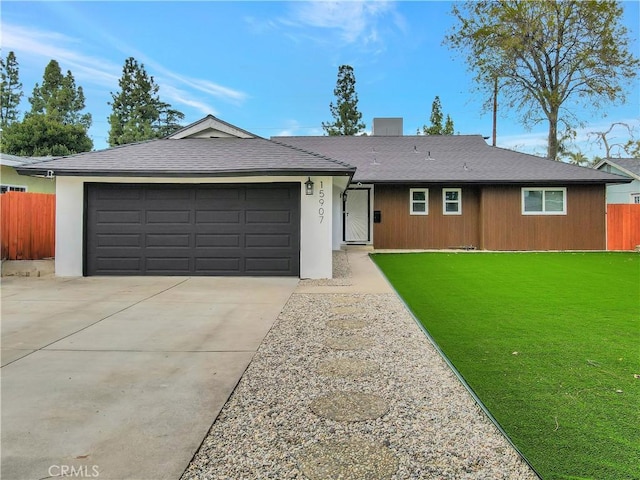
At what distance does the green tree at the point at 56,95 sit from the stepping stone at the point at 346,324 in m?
42.4

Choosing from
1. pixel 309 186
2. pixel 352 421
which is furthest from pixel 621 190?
A: pixel 352 421

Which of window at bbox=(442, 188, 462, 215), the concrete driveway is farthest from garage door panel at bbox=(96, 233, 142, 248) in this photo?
window at bbox=(442, 188, 462, 215)

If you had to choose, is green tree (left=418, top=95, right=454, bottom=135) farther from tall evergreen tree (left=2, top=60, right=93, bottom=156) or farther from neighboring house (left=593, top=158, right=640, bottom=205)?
tall evergreen tree (left=2, top=60, right=93, bottom=156)

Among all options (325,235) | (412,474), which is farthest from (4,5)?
(412,474)

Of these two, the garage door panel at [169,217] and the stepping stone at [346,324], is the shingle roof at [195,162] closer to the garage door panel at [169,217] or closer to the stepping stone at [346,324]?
the garage door panel at [169,217]

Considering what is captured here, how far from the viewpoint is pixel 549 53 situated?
2273cm

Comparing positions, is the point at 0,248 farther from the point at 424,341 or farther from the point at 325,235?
the point at 424,341

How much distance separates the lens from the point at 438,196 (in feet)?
52.3

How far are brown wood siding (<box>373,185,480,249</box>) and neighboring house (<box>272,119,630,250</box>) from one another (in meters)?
0.04

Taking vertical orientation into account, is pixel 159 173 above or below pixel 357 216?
above

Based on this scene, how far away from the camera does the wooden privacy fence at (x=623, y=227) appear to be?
15695mm

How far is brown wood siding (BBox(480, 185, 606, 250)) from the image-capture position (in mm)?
15477

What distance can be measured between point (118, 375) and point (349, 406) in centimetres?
208

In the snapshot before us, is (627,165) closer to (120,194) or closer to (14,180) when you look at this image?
(120,194)
